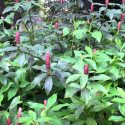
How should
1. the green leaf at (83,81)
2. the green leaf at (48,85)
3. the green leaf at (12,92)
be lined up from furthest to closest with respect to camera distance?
the green leaf at (12,92) → the green leaf at (48,85) → the green leaf at (83,81)

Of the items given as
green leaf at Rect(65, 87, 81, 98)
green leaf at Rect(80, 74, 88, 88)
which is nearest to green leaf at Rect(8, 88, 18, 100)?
green leaf at Rect(65, 87, 81, 98)

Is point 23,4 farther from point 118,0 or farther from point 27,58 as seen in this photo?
point 118,0

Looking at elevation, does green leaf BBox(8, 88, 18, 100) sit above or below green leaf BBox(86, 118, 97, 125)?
above

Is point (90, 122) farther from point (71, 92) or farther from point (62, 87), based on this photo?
point (62, 87)

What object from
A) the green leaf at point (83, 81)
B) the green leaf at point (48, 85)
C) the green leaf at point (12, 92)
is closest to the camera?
the green leaf at point (83, 81)

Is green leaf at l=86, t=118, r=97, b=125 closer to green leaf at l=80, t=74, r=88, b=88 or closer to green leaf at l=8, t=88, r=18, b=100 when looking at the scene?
green leaf at l=80, t=74, r=88, b=88

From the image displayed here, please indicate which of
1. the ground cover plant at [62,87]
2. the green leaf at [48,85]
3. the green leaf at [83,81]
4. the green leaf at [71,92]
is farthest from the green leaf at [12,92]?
the green leaf at [83,81]

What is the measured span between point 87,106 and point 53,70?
31 centimetres

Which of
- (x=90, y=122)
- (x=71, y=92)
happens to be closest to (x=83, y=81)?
(x=71, y=92)

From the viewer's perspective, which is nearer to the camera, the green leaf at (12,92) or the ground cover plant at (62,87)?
the ground cover plant at (62,87)

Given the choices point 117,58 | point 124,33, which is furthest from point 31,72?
point 124,33

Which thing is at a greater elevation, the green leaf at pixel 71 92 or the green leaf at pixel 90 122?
the green leaf at pixel 71 92

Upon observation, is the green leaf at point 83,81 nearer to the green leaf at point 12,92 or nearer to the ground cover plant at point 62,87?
the ground cover plant at point 62,87

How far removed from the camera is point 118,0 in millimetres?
5449
